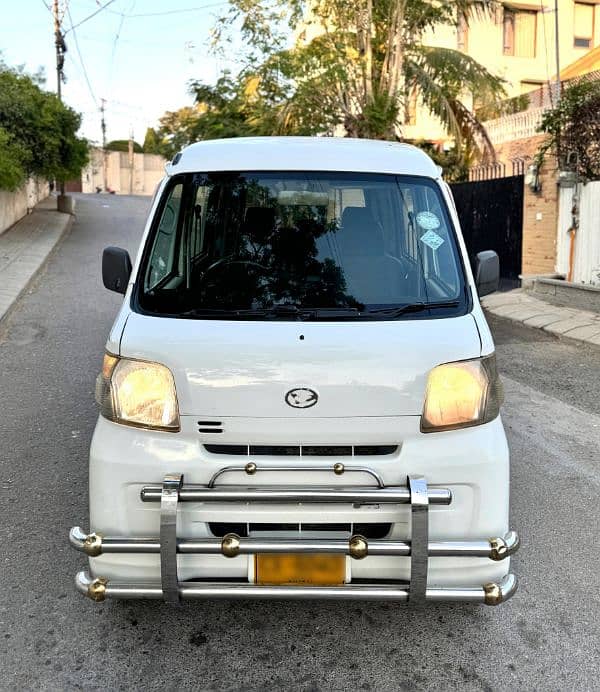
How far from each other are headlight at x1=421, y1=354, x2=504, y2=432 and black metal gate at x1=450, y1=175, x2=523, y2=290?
10789 millimetres

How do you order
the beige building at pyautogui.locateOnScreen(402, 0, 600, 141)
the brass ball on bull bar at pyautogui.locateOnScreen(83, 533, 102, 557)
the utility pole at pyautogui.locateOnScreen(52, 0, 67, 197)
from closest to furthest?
the brass ball on bull bar at pyautogui.locateOnScreen(83, 533, 102, 557) < the utility pole at pyautogui.locateOnScreen(52, 0, 67, 197) < the beige building at pyautogui.locateOnScreen(402, 0, 600, 141)

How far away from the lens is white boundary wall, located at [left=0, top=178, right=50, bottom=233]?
16806 mm

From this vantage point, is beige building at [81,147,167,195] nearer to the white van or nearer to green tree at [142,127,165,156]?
green tree at [142,127,165,156]

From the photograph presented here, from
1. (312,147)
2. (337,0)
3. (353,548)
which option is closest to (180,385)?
(353,548)

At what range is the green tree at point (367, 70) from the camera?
48.1 feet

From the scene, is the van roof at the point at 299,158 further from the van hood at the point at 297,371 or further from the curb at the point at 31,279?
the curb at the point at 31,279

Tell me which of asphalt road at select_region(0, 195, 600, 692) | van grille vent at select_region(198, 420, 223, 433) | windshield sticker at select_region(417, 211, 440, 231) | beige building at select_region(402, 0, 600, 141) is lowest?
asphalt road at select_region(0, 195, 600, 692)

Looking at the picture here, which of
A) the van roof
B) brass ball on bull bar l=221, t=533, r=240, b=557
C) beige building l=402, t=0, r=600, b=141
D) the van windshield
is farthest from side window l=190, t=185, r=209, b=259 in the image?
beige building l=402, t=0, r=600, b=141

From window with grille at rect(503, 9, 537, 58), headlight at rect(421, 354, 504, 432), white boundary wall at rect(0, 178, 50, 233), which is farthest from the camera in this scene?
window with grille at rect(503, 9, 537, 58)

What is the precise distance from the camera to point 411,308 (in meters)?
3.03

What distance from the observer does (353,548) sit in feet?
8.23

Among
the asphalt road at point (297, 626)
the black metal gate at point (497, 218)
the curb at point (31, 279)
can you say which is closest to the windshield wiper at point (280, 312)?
the asphalt road at point (297, 626)

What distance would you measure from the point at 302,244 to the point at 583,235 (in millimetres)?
8869

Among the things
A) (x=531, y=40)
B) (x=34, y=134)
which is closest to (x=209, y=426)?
(x=34, y=134)
